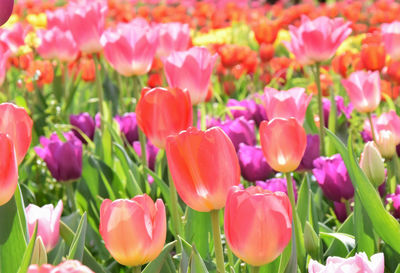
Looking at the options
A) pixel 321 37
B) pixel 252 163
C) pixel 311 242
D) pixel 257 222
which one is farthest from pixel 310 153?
pixel 257 222

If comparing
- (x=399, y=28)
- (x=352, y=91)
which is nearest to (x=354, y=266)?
(x=352, y=91)

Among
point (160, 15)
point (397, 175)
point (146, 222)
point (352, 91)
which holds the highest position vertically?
point (146, 222)

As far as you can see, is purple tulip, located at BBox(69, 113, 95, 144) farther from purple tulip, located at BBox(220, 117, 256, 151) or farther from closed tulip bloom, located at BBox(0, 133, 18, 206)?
closed tulip bloom, located at BBox(0, 133, 18, 206)

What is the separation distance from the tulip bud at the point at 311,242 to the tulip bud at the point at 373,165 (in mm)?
189

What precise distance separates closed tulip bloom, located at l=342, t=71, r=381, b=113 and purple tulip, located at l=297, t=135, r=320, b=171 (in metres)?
A: 0.18

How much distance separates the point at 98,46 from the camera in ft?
7.72

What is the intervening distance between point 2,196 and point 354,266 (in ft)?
1.67

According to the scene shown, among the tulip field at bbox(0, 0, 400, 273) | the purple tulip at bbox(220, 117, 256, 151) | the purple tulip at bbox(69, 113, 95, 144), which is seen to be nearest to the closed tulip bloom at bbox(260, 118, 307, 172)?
the tulip field at bbox(0, 0, 400, 273)

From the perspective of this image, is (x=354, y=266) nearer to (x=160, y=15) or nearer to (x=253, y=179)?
(x=253, y=179)

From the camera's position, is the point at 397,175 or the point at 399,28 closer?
the point at 397,175

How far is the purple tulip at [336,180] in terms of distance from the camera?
1.62 m

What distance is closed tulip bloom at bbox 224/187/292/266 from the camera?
3.02 feet

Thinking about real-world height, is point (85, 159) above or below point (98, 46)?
below

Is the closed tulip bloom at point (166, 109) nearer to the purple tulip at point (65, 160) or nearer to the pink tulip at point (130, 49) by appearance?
the purple tulip at point (65, 160)
